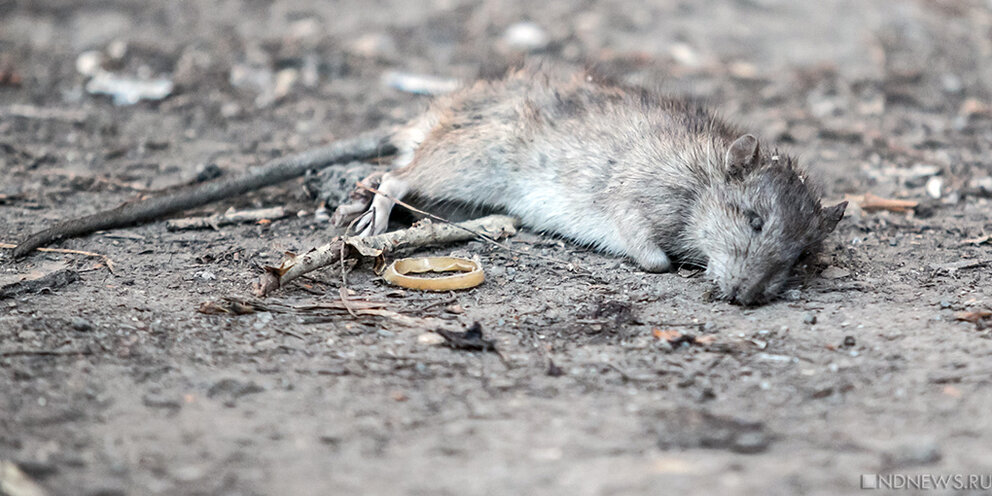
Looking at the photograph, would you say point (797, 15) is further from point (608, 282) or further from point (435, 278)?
point (435, 278)

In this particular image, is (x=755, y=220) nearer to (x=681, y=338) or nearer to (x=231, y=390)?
(x=681, y=338)

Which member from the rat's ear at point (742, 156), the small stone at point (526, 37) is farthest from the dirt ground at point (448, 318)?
the rat's ear at point (742, 156)

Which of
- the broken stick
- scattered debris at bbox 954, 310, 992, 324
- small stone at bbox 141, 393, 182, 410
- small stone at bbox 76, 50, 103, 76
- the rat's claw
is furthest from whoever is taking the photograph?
small stone at bbox 76, 50, 103, 76

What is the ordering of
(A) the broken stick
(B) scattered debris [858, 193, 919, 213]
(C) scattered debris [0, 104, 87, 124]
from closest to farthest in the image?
(A) the broken stick, (B) scattered debris [858, 193, 919, 213], (C) scattered debris [0, 104, 87, 124]

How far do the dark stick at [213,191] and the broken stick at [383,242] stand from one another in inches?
42.3

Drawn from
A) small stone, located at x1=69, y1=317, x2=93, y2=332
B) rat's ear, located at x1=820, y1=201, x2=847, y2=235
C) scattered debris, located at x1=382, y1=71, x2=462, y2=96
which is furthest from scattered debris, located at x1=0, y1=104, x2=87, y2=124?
rat's ear, located at x1=820, y1=201, x2=847, y2=235

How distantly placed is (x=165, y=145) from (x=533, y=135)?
312cm

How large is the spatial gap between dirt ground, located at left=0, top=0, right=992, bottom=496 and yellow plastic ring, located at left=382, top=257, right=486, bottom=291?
72 mm

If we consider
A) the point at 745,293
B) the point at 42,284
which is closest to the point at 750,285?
the point at 745,293

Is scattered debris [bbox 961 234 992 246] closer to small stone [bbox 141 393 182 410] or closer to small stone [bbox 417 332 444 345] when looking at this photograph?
small stone [bbox 417 332 444 345]

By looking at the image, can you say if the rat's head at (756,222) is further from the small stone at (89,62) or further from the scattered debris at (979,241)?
the small stone at (89,62)

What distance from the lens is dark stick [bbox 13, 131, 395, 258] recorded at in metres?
4.60

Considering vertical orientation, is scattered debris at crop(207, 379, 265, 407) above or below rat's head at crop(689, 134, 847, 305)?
below

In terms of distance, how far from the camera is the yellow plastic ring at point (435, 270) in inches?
166
